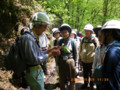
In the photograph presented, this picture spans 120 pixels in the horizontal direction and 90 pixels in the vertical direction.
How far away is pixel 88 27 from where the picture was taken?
3.50 m

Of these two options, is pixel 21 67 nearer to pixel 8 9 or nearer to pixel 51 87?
pixel 51 87

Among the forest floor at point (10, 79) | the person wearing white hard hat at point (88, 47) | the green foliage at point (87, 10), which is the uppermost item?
the green foliage at point (87, 10)

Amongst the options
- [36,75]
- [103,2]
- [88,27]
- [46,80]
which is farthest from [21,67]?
[103,2]

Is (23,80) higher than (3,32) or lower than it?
lower

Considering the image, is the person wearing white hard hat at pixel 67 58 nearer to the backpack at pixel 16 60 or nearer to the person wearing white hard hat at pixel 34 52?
the person wearing white hard hat at pixel 34 52

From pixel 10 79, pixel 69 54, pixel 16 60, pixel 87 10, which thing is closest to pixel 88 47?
pixel 69 54

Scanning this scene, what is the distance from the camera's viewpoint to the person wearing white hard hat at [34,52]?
170 cm

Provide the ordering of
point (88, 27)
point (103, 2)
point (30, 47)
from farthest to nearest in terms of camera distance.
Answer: point (103, 2) → point (88, 27) → point (30, 47)

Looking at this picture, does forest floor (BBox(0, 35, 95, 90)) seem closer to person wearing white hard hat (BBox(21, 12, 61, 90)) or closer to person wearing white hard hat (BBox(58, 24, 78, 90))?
person wearing white hard hat (BBox(58, 24, 78, 90))

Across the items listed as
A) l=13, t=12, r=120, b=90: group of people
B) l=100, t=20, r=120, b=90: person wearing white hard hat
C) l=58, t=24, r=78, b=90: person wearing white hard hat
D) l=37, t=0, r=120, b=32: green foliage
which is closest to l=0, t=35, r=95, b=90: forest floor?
l=13, t=12, r=120, b=90: group of people

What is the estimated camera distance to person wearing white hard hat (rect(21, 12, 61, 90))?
66.7 inches

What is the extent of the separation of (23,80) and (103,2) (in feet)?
56.3

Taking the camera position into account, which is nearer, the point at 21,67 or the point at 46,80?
the point at 21,67

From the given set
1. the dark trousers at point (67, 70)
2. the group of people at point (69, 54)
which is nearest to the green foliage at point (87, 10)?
the group of people at point (69, 54)
